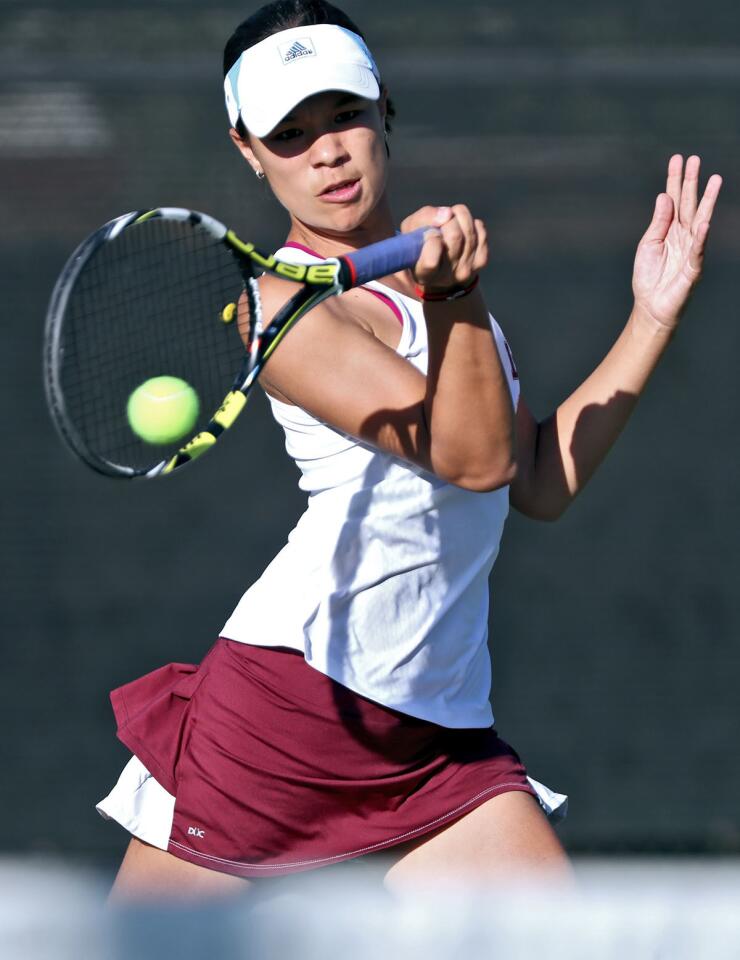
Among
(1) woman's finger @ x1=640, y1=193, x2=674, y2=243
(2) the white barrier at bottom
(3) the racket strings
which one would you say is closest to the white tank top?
(3) the racket strings

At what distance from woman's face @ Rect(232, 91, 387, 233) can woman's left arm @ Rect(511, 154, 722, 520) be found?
1.41 ft

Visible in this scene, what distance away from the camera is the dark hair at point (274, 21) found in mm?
2104

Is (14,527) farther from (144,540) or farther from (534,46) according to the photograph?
(534,46)

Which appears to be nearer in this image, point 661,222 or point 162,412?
point 162,412

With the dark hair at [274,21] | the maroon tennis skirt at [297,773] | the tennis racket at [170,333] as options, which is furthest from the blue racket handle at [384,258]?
the maroon tennis skirt at [297,773]

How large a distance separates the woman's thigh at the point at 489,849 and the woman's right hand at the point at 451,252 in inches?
28.7

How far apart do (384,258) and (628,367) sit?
565mm

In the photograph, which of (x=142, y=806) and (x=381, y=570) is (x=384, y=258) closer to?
(x=381, y=570)

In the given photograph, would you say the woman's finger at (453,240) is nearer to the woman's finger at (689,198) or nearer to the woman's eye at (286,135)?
the woman's eye at (286,135)

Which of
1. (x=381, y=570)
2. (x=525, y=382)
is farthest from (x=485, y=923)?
(x=525, y=382)

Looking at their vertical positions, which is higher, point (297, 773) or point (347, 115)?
point (347, 115)

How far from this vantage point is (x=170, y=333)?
2.15m

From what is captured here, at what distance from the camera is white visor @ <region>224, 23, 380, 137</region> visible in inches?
79.0

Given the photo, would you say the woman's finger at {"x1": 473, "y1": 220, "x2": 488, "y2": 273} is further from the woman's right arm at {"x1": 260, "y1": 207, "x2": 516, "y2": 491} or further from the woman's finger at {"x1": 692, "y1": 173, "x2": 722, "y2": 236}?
the woman's finger at {"x1": 692, "y1": 173, "x2": 722, "y2": 236}
